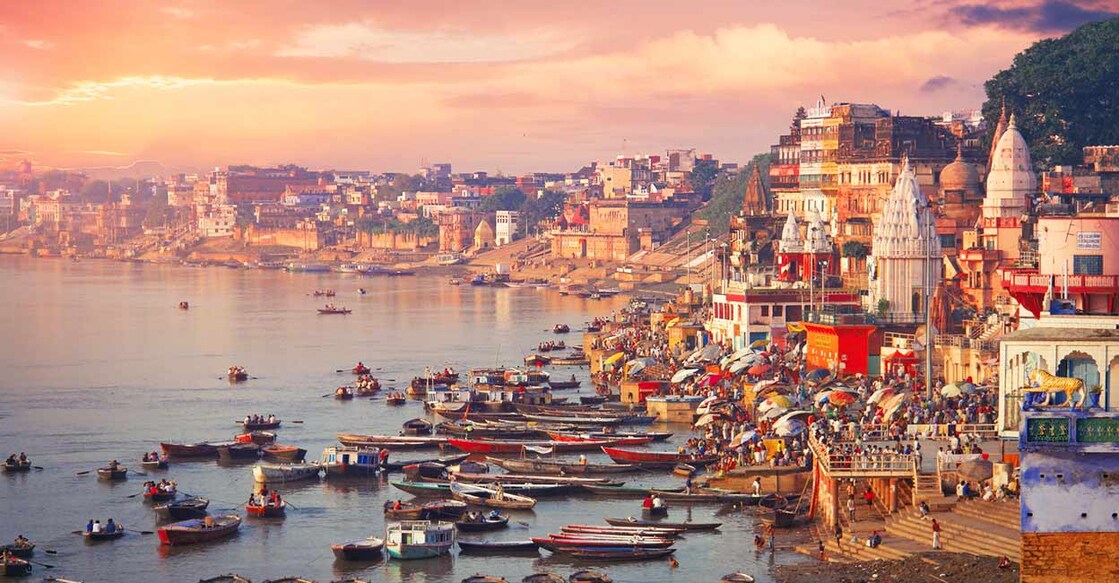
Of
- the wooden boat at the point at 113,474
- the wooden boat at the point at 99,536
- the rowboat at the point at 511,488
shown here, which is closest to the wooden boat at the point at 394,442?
the wooden boat at the point at 113,474

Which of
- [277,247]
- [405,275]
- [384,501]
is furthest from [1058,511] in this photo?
[277,247]

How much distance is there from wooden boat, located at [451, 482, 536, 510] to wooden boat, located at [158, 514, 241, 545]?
164 inches

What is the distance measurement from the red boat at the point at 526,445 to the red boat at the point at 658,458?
5.79ft

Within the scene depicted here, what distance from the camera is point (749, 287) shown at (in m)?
47.9

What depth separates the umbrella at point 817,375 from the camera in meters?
39.4

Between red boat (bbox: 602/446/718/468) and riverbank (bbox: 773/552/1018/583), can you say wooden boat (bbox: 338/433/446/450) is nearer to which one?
red boat (bbox: 602/446/718/468)

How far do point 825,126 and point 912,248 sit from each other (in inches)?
Result: 883

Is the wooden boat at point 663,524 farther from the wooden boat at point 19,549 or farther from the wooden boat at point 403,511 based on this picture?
the wooden boat at point 19,549

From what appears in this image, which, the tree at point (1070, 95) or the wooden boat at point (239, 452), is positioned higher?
the tree at point (1070, 95)

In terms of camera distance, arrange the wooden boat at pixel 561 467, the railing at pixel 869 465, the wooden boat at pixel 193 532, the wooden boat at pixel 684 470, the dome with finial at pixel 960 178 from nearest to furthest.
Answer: the railing at pixel 869 465 < the wooden boat at pixel 193 532 < the wooden boat at pixel 684 470 < the wooden boat at pixel 561 467 < the dome with finial at pixel 960 178

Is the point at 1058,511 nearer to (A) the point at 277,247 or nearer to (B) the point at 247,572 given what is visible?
(B) the point at 247,572

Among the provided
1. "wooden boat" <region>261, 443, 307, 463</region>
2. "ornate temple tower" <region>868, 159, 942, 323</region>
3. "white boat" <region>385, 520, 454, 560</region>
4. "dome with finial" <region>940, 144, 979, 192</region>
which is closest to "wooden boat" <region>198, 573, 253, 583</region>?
"white boat" <region>385, 520, 454, 560</region>

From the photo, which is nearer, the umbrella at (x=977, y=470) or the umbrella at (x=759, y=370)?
the umbrella at (x=977, y=470)

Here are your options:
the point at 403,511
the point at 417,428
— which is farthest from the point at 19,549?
the point at 417,428
